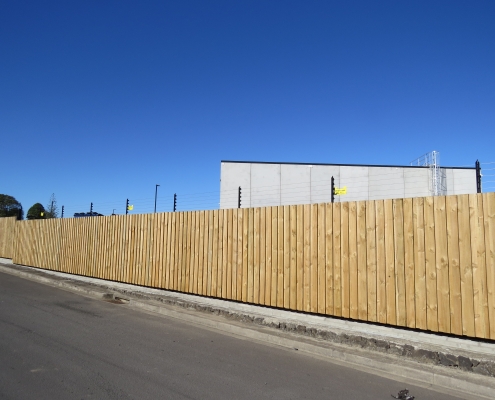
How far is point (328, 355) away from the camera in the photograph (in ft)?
21.1

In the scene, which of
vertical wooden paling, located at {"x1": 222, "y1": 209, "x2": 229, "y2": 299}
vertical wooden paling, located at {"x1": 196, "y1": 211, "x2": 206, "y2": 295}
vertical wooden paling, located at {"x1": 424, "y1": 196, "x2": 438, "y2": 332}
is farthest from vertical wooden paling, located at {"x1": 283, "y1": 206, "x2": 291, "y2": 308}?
vertical wooden paling, located at {"x1": 424, "y1": 196, "x2": 438, "y2": 332}

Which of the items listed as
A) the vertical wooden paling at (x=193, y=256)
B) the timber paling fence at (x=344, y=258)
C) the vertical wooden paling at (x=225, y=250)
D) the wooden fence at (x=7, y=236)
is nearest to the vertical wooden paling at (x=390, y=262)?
the timber paling fence at (x=344, y=258)

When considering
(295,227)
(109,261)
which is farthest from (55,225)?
(295,227)

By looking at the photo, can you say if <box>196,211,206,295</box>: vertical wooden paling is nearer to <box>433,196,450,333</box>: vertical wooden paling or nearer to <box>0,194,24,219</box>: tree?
<box>433,196,450,333</box>: vertical wooden paling

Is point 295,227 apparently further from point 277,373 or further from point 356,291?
point 277,373

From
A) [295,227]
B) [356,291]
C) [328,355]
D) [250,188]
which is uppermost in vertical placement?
[250,188]

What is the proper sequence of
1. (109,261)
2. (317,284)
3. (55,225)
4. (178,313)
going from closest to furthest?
(317,284)
(178,313)
(109,261)
(55,225)

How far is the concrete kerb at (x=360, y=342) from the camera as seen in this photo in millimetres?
5312

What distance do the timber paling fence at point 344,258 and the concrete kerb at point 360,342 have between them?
7.8 inches

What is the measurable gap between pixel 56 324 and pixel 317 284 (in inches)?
200

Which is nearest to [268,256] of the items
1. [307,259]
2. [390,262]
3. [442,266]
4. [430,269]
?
[307,259]

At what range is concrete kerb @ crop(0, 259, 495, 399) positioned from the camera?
5.31 metres

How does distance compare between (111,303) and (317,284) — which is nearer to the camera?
(317,284)

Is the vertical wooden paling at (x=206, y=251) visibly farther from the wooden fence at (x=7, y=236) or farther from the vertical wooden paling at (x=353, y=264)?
the wooden fence at (x=7, y=236)
